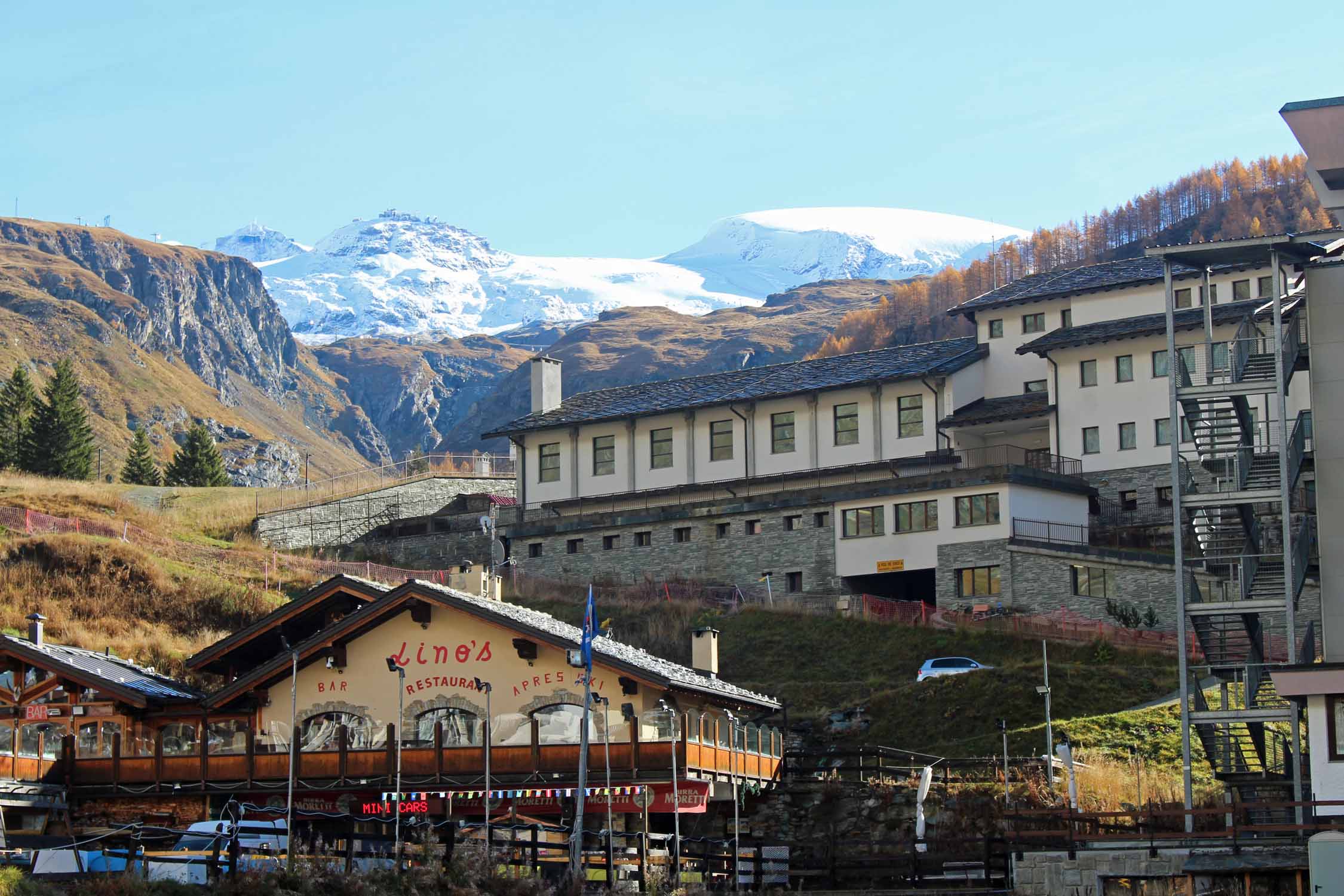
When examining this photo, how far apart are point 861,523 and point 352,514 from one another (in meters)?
30.6

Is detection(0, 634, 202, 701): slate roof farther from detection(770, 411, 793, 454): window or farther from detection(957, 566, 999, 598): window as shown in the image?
detection(770, 411, 793, 454): window

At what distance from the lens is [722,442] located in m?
79.2

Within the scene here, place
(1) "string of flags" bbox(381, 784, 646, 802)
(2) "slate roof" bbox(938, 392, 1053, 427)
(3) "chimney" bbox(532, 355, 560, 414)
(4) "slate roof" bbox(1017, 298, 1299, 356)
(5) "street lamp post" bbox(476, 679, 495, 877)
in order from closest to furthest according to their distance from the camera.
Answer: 1. (5) "street lamp post" bbox(476, 679, 495, 877)
2. (1) "string of flags" bbox(381, 784, 646, 802)
3. (4) "slate roof" bbox(1017, 298, 1299, 356)
4. (2) "slate roof" bbox(938, 392, 1053, 427)
5. (3) "chimney" bbox(532, 355, 560, 414)

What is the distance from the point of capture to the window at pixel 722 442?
79.1 meters

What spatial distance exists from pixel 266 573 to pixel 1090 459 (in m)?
32.4

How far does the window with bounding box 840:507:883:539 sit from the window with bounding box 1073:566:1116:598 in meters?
8.51

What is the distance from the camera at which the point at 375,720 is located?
43.6 metres

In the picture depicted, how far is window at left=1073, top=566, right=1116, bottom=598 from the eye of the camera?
6191 cm

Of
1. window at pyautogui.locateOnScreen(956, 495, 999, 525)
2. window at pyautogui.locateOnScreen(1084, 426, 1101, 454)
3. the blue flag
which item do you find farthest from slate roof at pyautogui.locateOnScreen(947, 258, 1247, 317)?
the blue flag

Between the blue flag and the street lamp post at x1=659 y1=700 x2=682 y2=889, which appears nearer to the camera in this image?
the street lamp post at x1=659 y1=700 x2=682 y2=889

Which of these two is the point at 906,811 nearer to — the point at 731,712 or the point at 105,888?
the point at 731,712

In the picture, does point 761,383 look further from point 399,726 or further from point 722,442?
point 399,726

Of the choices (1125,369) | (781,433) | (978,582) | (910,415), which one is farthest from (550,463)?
(1125,369)

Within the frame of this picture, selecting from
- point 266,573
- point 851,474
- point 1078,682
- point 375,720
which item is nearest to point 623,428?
point 851,474
